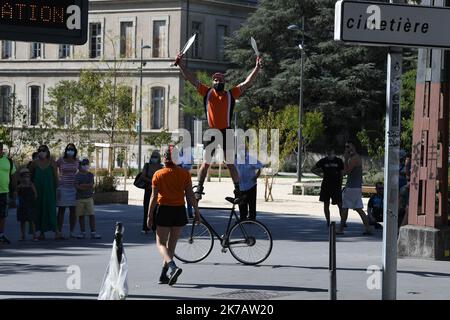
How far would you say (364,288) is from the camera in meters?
14.2

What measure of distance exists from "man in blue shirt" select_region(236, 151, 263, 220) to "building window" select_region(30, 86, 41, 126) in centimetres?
7016

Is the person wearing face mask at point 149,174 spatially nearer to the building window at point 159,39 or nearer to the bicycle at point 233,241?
the bicycle at point 233,241

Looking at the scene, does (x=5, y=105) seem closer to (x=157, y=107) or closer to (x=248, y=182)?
(x=157, y=107)

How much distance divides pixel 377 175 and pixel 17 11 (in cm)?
3399

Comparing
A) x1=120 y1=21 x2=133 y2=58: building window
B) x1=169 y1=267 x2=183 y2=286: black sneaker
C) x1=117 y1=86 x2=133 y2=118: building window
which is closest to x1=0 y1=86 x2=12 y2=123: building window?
x1=120 y1=21 x2=133 y2=58: building window

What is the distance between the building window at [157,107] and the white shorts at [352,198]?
6106 centimetres

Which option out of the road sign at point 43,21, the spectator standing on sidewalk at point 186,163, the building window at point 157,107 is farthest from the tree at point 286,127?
the road sign at point 43,21

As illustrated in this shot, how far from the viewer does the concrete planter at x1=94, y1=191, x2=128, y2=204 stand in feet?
109

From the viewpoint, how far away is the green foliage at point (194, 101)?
3009 inches

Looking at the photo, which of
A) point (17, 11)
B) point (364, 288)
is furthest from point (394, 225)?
point (17, 11)

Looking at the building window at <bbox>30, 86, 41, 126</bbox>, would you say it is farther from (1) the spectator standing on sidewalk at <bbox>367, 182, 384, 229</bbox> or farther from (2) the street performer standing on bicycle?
(2) the street performer standing on bicycle

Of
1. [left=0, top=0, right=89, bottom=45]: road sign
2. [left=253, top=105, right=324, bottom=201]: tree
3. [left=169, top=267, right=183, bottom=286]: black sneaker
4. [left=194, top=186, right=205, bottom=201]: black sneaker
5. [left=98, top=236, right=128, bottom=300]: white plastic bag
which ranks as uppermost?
[left=0, top=0, right=89, bottom=45]: road sign
